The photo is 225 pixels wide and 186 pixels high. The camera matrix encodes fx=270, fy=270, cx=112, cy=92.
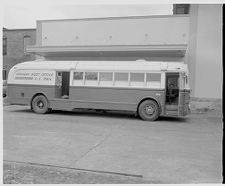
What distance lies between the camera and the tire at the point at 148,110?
12266mm

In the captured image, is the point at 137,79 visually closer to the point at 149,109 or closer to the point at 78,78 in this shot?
the point at 149,109

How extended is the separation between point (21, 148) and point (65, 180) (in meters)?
2.60

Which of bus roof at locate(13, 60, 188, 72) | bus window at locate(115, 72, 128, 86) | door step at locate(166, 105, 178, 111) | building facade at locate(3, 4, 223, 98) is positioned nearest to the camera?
door step at locate(166, 105, 178, 111)

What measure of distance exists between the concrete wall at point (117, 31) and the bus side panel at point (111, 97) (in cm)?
551

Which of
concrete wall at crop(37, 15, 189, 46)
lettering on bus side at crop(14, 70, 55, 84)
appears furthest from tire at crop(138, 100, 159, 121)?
concrete wall at crop(37, 15, 189, 46)

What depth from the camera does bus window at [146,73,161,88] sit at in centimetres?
1226

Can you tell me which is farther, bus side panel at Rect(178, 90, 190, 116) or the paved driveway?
bus side panel at Rect(178, 90, 190, 116)

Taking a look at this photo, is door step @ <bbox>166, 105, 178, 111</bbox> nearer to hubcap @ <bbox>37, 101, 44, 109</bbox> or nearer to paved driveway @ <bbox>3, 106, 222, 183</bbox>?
paved driveway @ <bbox>3, 106, 222, 183</bbox>

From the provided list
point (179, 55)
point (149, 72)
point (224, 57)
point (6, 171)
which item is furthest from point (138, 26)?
point (224, 57)

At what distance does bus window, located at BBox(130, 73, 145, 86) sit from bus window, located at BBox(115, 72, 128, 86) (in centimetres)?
29

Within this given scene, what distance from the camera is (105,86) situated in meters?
12.9

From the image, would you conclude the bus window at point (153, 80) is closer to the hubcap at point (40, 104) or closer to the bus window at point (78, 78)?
the bus window at point (78, 78)

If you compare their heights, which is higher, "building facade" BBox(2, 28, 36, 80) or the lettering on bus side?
"building facade" BBox(2, 28, 36, 80)

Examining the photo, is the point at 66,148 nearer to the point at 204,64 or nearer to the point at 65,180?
the point at 65,180
